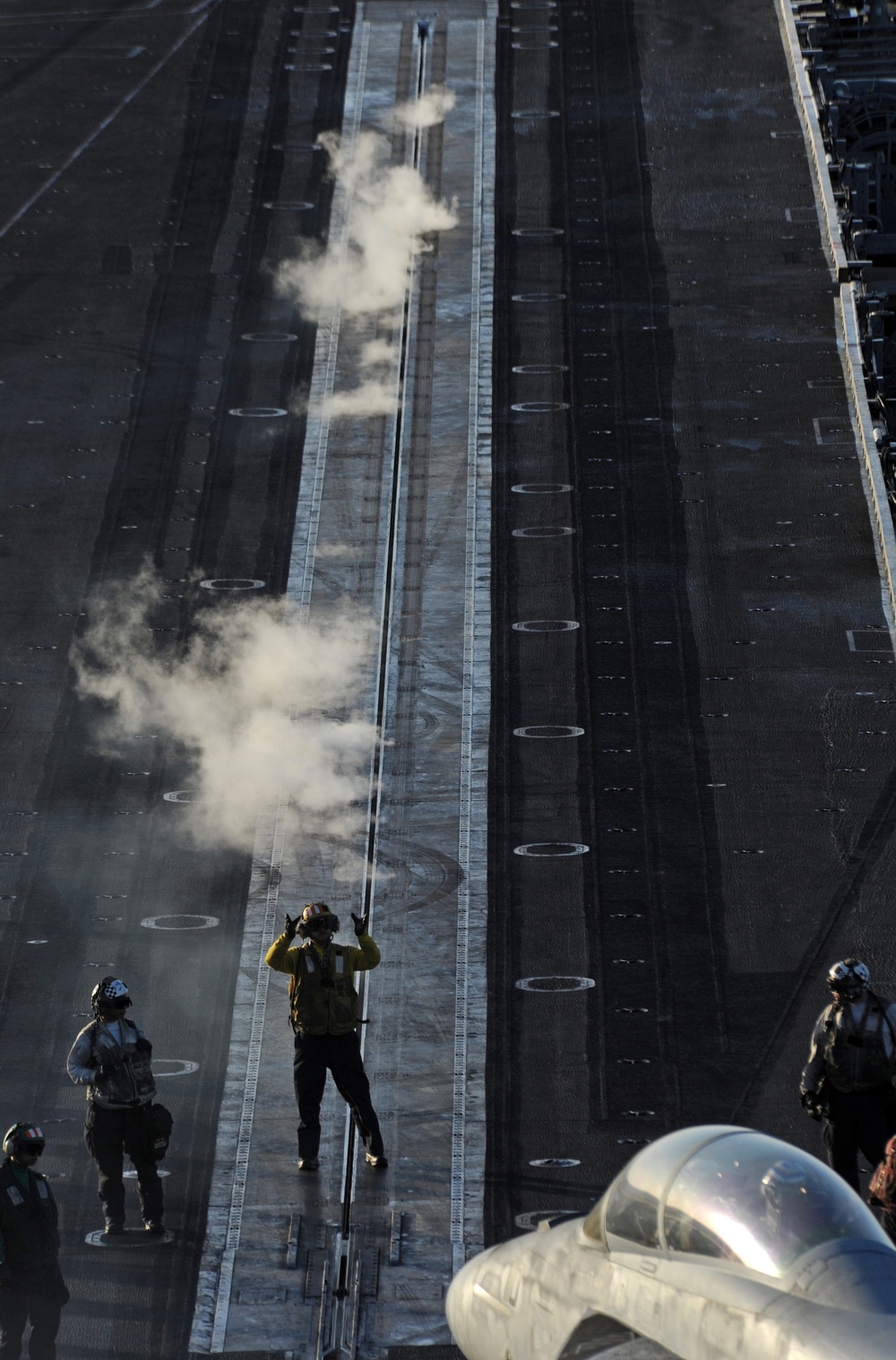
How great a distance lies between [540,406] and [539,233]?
5913 mm

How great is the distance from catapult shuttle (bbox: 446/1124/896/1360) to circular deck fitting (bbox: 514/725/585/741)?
1235 cm

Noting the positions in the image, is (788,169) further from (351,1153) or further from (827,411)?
(351,1153)

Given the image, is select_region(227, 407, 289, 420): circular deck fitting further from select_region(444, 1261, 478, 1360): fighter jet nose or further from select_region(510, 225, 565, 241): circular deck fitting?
select_region(444, 1261, 478, 1360): fighter jet nose

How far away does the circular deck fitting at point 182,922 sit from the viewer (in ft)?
70.1

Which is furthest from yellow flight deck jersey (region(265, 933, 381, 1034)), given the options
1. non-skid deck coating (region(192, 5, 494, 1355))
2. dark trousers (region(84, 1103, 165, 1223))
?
non-skid deck coating (region(192, 5, 494, 1355))

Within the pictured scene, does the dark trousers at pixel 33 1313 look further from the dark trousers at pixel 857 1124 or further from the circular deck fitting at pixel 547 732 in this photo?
the circular deck fitting at pixel 547 732

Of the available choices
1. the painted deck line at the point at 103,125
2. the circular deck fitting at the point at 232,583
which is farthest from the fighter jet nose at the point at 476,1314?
the painted deck line at the point at 103,125

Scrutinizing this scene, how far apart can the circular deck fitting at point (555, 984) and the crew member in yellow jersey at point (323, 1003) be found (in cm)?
352

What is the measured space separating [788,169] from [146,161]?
12.9 m

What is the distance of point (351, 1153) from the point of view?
59.5 feet

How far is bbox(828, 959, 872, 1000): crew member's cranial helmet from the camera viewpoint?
49.4ft

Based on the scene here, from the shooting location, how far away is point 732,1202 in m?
10.1

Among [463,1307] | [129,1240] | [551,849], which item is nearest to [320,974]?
[129,1240]

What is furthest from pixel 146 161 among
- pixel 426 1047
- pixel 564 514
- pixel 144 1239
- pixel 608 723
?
pixel 144 1239
